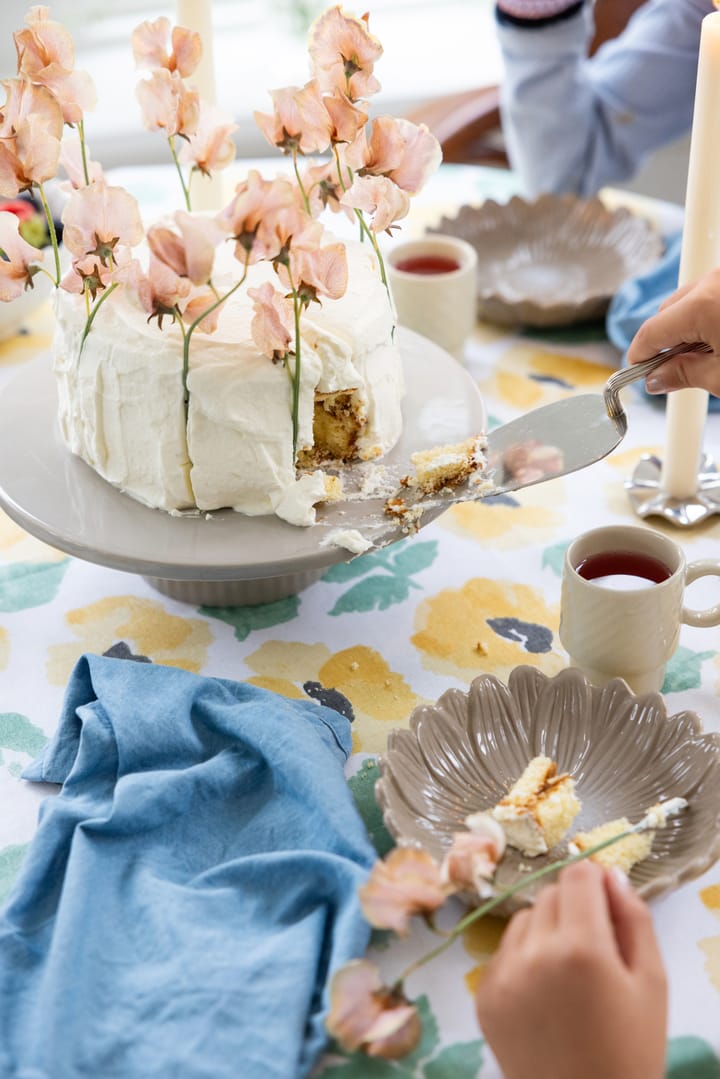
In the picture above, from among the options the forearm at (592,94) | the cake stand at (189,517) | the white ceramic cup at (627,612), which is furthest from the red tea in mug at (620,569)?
the forearm at (592,94)

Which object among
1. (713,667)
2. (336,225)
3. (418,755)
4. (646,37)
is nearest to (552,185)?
(646,37)

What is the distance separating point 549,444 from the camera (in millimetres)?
924

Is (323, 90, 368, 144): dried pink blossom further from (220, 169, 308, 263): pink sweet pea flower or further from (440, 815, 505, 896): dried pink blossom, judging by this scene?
(440, 815, 505, 896): dried pink blossom

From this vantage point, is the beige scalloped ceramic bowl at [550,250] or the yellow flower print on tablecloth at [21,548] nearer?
the yellow flower print on tablecloth at [21,548]

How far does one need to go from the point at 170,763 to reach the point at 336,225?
3.01 ft

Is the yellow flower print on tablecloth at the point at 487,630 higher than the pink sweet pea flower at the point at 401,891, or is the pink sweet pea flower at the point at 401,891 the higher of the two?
the pink sweet pea flower at the point at 401,891

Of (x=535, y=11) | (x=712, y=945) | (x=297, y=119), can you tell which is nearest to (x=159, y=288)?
(x=297, y=119)

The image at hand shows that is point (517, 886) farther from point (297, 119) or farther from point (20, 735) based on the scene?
point (297, 119)

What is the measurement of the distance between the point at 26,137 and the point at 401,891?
22.2 inches

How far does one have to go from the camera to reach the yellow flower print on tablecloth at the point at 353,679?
2.92 ft

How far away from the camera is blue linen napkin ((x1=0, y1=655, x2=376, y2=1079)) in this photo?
63cm

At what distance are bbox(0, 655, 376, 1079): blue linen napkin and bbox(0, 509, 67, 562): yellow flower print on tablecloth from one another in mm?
234

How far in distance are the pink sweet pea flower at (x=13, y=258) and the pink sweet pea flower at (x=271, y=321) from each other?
0.56ft

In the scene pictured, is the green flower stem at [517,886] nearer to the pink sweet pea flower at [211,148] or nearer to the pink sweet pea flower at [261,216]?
the pink sweet pea flower at [261,216]
